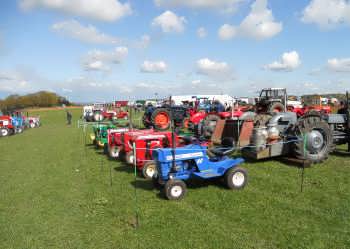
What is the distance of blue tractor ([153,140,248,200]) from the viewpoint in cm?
581

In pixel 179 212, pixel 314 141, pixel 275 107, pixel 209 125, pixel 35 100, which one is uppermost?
pixel 35 100

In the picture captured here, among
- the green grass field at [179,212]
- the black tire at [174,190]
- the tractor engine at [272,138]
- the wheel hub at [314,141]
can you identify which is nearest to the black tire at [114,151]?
the green grass field at [179,212]

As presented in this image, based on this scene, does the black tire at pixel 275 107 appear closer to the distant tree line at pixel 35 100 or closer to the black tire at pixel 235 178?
the black tire at pixel 235 178

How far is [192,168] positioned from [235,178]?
90 centimetres

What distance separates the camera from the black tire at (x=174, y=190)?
5.57 metres

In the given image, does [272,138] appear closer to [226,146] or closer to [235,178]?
[226,146]

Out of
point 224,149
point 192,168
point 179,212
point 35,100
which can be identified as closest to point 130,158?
point 192,168

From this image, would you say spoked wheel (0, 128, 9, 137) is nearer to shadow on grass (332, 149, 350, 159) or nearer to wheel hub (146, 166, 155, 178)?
wheel hub (146, 166, 155, 178)

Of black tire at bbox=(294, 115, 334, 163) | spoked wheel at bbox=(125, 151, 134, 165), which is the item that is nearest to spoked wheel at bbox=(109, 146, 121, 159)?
spoked wheel at bbox=(125, 151, 134, 165)

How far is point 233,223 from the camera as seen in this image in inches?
180

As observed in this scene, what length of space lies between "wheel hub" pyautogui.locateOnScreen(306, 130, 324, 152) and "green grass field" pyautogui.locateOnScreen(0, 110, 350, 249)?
0.52 metres

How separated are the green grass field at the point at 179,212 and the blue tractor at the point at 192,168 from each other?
0.25m

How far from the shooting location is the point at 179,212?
5.06 metres

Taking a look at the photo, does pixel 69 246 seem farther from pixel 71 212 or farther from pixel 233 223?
pixel 233 223
